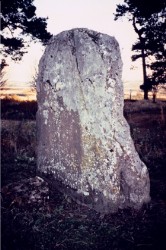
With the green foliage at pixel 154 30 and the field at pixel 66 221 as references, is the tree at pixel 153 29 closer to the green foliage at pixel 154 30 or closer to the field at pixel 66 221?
the green foliage at pixel 154 30

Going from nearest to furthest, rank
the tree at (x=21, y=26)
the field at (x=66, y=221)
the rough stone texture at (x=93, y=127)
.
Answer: the field at (x=66, y=221), the rough stone texture at (x=93, y=127), the tree at (x=21, y=26)

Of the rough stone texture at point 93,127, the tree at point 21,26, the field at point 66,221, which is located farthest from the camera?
the tree at point 21,26

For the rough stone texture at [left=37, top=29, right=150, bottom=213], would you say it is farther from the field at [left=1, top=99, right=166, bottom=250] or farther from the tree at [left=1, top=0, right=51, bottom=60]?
the tree at [left=1, top=0, right=51, bottom=60]

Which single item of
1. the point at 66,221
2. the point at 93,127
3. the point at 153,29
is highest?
the point at 153,29

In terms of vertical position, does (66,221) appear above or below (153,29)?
below

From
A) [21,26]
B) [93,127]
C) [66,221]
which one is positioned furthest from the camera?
[21,26]

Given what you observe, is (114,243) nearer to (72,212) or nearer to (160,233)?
(160,233)

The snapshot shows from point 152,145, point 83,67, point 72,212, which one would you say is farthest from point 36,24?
point 72,212

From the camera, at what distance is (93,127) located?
14.9ft

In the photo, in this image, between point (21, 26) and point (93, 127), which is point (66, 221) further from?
point (21, 26)

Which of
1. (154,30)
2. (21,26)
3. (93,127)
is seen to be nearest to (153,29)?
(154,30)

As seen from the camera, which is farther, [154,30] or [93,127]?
[154,30]

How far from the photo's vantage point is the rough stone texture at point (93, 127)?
447 centimetres

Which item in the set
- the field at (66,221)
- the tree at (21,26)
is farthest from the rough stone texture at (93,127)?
the tree at (21,26)
